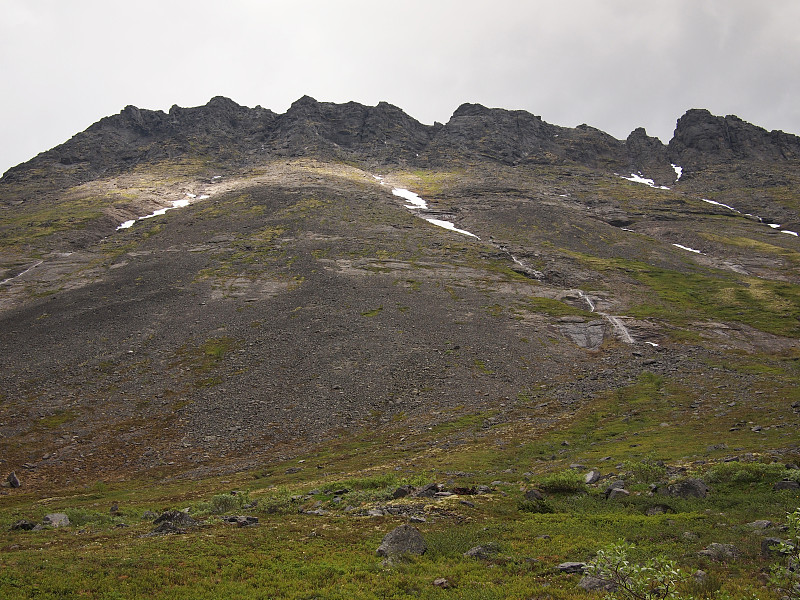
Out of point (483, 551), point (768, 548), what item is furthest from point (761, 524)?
point (483, 551)

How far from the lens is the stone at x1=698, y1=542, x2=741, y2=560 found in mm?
14992

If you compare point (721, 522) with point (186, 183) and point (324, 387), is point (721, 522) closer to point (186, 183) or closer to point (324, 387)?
point (324, 387)

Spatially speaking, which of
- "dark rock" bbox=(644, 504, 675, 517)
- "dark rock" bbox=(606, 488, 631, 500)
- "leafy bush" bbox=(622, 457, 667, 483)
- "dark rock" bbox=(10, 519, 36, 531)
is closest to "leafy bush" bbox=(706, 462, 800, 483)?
"leafy bush" bbox=(622, 457, 667, 483)

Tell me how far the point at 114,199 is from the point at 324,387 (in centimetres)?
14082

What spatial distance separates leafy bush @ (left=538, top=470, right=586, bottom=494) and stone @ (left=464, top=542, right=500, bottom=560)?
306 inches

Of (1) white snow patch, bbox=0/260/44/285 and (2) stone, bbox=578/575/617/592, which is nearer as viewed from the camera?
(2) stone, bbox=578/575/617/592

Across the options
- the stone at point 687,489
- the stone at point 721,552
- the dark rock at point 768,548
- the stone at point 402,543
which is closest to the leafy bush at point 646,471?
the stone at point 687,489

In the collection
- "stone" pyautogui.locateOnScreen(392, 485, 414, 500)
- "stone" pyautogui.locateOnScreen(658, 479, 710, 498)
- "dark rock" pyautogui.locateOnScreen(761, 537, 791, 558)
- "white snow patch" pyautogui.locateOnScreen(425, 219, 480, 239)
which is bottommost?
"stone" pyautogui.locateOnScreen(392, 485, 414, 500)

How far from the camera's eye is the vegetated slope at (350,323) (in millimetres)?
41250

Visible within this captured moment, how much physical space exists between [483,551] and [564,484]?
8.53 m

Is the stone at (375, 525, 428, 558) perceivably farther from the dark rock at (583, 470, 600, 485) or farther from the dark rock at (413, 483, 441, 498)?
the dark rock at (583, 470, 600, 485)

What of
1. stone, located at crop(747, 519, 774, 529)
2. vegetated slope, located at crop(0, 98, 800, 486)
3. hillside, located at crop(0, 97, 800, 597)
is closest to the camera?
stone, located at crop(747, 519, 774, 529)

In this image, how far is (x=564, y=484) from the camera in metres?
23.8

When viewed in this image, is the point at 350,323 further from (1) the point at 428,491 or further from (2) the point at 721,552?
(2) the point at 721,552
